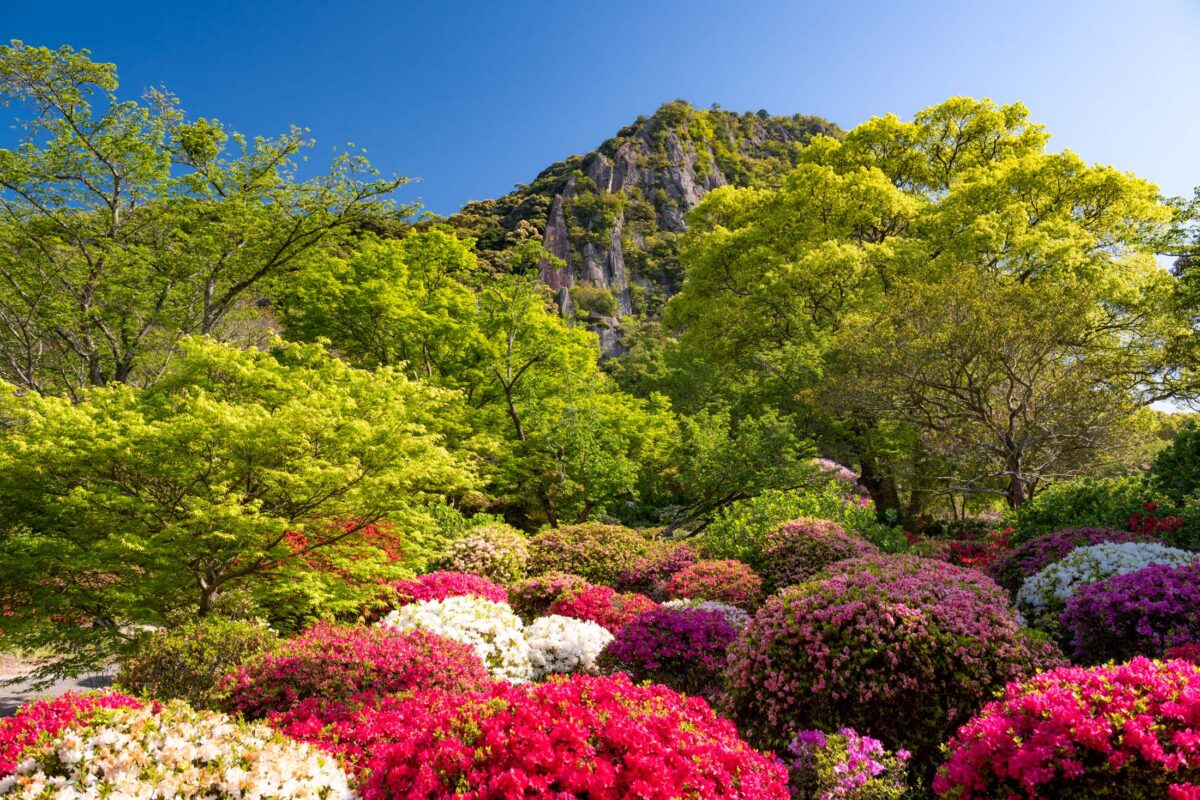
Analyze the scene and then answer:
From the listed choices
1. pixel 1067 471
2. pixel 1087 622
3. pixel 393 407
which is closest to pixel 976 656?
pixel 1087 622

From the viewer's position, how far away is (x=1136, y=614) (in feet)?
16.4

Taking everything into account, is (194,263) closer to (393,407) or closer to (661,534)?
(393,407)

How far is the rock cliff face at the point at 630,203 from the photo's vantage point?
59750 mm

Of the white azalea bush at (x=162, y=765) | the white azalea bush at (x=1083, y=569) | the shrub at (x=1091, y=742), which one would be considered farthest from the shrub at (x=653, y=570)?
the white azalea bush at (x=162, y=765)

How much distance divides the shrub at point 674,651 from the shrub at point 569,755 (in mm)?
2528

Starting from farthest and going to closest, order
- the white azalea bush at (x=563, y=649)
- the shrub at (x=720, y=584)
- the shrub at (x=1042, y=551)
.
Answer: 1. the shrub at (x=720, y=584)
2. the shrub at (x=1042, y=551)
3. the white azalea bush at (x=563, y=649)

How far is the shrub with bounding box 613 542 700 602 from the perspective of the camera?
952 cm

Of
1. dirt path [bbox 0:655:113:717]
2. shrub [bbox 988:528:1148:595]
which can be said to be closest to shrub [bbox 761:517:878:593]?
shrub [bbox 988:528:1148:595]

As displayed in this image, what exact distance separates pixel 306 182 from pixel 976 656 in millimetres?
15685

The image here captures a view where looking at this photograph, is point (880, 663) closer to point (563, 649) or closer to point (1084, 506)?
point (563, 649)

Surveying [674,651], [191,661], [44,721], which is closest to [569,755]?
[44,721]

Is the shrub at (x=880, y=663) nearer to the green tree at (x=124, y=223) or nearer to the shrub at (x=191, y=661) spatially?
the shrub at (x=191, y=661)

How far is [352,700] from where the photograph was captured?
13.7 ft

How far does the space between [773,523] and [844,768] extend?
21.5ft
